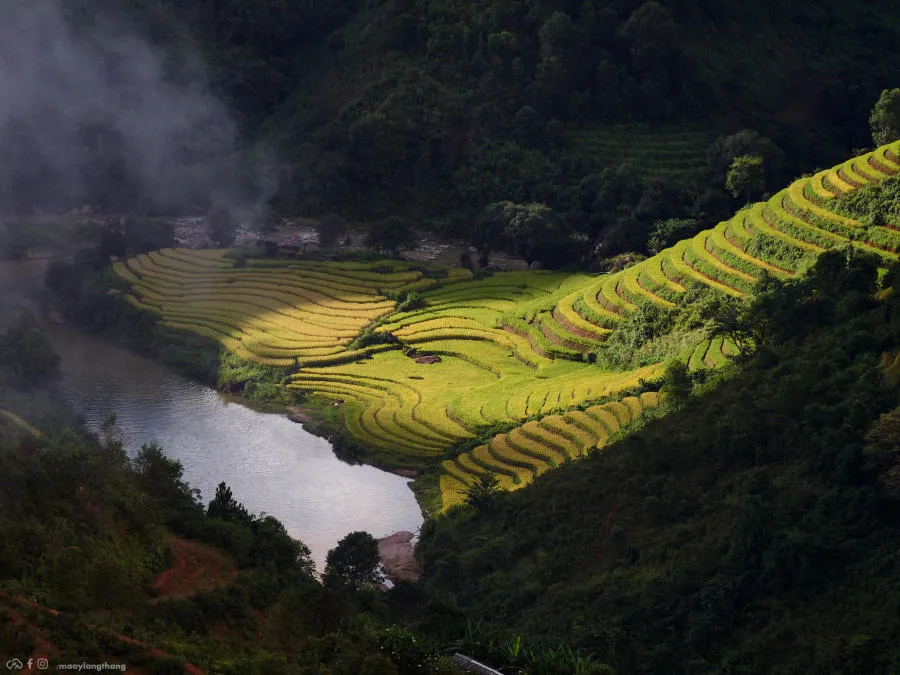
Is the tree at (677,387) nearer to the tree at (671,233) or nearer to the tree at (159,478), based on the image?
the tree at (159,478)

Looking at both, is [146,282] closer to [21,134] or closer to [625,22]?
[21,134]

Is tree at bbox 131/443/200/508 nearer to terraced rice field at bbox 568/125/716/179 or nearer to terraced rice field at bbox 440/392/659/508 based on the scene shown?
terraced rice field at bbox 440/392/659/508

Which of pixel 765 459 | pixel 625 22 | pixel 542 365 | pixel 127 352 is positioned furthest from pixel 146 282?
pixel 765 459

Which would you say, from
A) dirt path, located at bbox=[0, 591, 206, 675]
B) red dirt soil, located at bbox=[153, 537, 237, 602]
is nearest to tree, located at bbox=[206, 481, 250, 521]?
red dirt soil, located at bbox=[153, 537, 237, 602]

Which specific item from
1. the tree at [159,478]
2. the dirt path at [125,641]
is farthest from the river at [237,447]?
the dirt path at [125,641]

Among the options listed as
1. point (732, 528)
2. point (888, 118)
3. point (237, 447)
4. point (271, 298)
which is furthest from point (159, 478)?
point (888, 118)

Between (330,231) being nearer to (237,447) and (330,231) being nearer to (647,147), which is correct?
(647,147)
